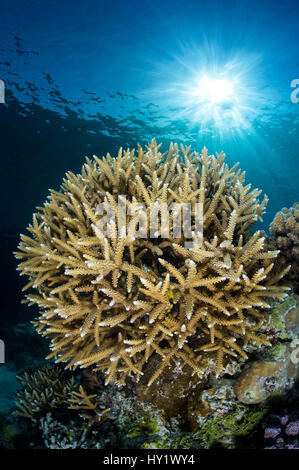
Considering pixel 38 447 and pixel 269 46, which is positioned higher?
pixel 269 46

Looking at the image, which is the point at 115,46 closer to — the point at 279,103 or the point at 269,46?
the point at 269,46

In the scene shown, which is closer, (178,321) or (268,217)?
(178,321)

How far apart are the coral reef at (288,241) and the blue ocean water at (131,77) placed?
A: 1673 cm

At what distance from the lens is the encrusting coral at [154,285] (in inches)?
102

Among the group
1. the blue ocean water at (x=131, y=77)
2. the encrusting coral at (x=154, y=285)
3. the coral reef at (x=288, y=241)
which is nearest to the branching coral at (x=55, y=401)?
the encrusting coral at (x=154, y=285)

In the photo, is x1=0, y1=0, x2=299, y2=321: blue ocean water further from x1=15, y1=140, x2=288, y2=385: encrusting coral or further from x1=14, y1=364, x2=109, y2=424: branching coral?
x1=15, y1=140, x2=288, y2=385: encrusting coral

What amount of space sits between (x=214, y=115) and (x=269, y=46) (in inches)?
361

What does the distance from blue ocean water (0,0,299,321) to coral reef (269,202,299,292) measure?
1673cm

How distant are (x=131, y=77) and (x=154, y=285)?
22.4 meters

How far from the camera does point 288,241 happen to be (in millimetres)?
3514

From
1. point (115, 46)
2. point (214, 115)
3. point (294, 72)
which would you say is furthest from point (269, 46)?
point (115, 46)

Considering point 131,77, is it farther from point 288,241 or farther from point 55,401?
point 55,401

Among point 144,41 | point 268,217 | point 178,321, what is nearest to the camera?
point 178,321

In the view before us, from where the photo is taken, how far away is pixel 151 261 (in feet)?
10.6
